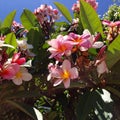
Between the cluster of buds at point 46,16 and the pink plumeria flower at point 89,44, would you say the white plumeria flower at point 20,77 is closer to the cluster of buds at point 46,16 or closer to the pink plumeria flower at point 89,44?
the pink plumeria flower at point 89,44

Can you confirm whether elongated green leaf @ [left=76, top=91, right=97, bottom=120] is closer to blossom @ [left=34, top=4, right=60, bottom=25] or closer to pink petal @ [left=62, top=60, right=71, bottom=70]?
pink petal @ [left=62, top=60, right=71, bottom=70]

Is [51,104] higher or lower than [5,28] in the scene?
lower

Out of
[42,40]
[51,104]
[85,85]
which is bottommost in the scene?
[51,104]

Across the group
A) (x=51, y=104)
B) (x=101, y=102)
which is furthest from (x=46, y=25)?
(x=101, y=102)

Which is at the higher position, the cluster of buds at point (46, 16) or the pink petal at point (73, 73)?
the cluster of buds at point (46, 16)

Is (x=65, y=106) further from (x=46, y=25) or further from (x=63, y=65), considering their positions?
(x=46, y=25)

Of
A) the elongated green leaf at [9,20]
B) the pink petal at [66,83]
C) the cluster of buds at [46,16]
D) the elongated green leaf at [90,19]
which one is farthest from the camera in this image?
the cluster of buds at [46,16]

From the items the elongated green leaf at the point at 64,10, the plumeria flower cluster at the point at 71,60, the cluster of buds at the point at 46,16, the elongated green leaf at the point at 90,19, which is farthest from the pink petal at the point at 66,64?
the cluster of buds at the point at 46,16
